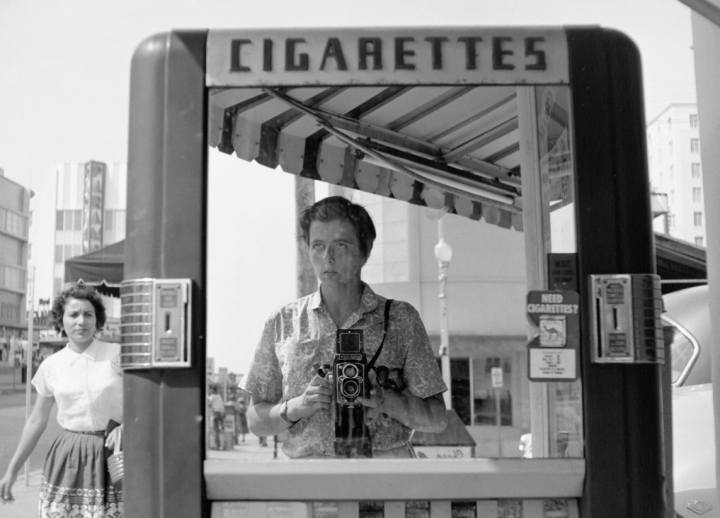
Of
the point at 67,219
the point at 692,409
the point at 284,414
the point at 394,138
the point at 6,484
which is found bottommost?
the point at 6,484

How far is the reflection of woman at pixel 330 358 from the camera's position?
7.79 ft

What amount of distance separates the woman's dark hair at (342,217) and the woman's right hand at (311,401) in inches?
19.3

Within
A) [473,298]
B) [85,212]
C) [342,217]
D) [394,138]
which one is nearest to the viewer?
[342,217]

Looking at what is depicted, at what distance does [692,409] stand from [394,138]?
6.86 feet

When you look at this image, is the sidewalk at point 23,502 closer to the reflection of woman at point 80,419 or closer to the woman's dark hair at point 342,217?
the reflection of woman at point 80,419

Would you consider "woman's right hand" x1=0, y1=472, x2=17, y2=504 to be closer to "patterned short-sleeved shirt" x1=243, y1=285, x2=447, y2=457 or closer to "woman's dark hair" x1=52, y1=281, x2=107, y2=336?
"woman's dark hair" x1=52, y1=281, x2=107, y2=336

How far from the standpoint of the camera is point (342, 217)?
2738 millimetres

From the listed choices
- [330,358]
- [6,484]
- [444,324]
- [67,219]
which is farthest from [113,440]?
[67,219]

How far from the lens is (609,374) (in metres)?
1.94

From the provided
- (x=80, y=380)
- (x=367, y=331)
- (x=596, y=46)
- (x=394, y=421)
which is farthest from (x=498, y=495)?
(x=80, y=380)

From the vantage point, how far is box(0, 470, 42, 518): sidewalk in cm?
960

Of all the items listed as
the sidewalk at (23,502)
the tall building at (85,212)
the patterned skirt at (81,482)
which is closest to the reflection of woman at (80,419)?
the patterned skirt at (81,482)

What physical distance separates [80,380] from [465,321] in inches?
88.1

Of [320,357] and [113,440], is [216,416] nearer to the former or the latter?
[320,357]
